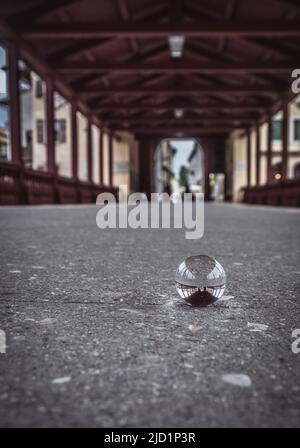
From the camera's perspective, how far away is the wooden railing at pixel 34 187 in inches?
331

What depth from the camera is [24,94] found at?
82.2 feet

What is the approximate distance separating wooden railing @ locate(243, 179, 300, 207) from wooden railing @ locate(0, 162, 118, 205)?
22.9 feet

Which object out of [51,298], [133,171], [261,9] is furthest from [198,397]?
[133,171]

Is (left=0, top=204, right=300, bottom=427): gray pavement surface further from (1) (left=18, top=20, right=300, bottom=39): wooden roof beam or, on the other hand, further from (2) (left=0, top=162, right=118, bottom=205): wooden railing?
(1) (left=18, top=20, right=300, bottom=39): wooden roof beam

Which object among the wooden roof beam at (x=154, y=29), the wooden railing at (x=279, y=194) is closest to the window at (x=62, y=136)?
the wooden railing at (x=279, y=194)

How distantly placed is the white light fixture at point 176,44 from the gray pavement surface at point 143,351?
9465 mm

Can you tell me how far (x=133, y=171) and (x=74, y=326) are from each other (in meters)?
23.6

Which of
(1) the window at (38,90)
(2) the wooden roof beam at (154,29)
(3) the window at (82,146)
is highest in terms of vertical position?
(1) the window at (38,90)

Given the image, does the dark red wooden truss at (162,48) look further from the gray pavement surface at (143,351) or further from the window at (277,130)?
the gray pavement surface at (143,351)

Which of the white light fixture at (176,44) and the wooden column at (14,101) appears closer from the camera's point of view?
the wooden column at (14,101)

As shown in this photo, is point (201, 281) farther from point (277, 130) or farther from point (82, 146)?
point (277, 130)

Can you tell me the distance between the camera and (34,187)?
9992 mm

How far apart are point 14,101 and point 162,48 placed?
17.8 ft

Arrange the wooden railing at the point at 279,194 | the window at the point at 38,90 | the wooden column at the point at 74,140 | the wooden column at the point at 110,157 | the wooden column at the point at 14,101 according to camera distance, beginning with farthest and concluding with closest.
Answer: the window at the point at 38,90, the wooden column at the point at 110,157, the wooden column at the point at 74,140, the wooden railing at the point at 279,194, the wooden column at the point at 14,101
